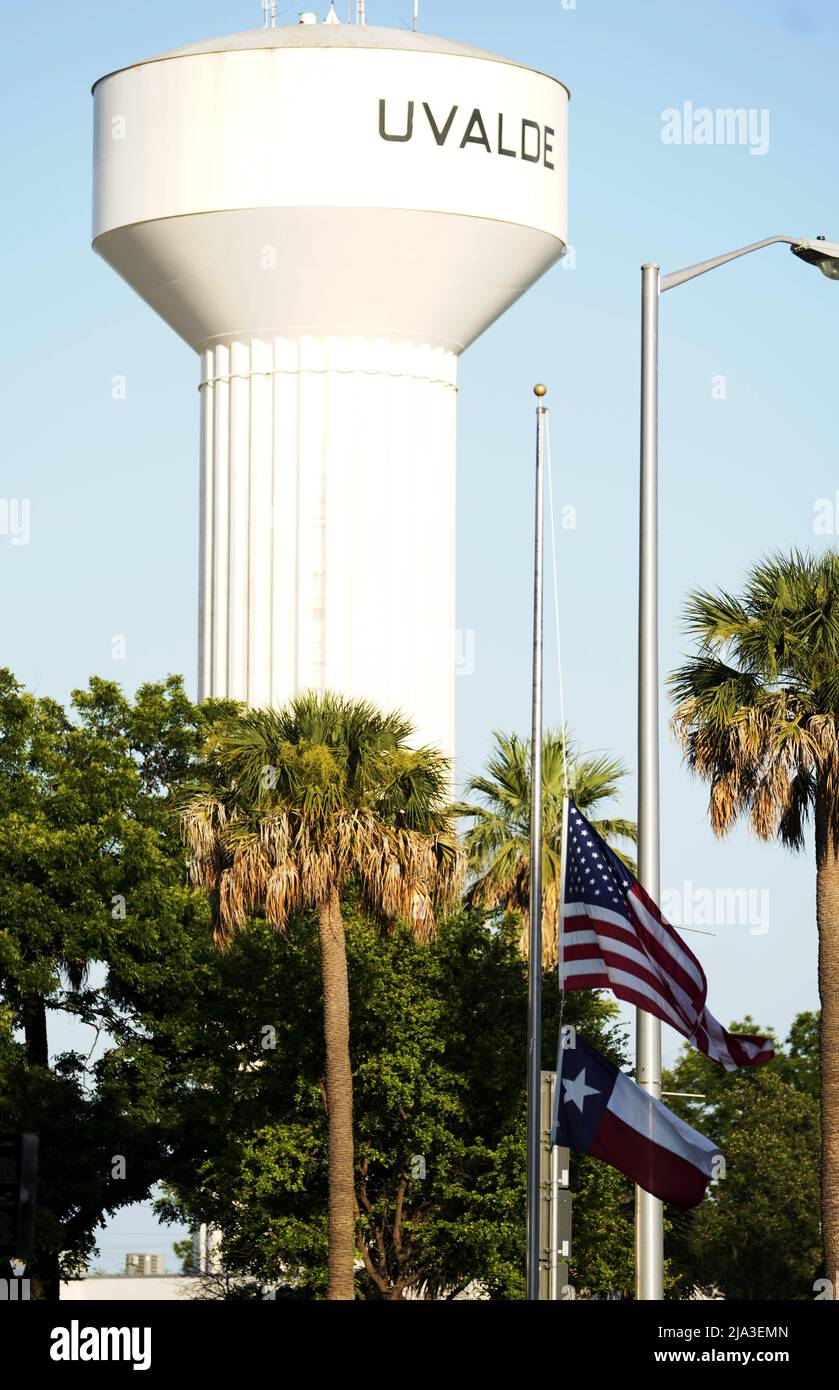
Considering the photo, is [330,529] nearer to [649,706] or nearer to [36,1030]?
[36,1030]

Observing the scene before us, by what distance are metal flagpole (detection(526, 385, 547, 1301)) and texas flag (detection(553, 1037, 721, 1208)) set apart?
6462 mm

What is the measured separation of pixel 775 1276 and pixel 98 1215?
78.7 feet

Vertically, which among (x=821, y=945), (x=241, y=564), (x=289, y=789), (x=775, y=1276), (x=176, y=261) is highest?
(x=176, y=261)

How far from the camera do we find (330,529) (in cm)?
5859

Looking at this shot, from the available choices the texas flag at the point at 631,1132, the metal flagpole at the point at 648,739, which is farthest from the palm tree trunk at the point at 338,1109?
the metal flagpole at the point at 648,739

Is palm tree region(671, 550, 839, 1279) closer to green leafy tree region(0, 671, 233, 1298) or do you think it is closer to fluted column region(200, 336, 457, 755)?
green leafy tree region(0, 671, 233, 1298)

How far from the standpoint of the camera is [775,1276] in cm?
6525

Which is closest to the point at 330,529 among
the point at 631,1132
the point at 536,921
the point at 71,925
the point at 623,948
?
the point at 71,925

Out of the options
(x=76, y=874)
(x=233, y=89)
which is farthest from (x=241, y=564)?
(x=76, y=874)

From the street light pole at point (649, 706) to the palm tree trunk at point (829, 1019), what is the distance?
13193mm

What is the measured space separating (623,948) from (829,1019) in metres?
13.7

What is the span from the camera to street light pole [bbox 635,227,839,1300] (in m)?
20.9

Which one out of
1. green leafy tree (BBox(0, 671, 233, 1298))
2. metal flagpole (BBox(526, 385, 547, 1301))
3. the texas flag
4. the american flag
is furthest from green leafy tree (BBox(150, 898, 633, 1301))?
the texas flag
